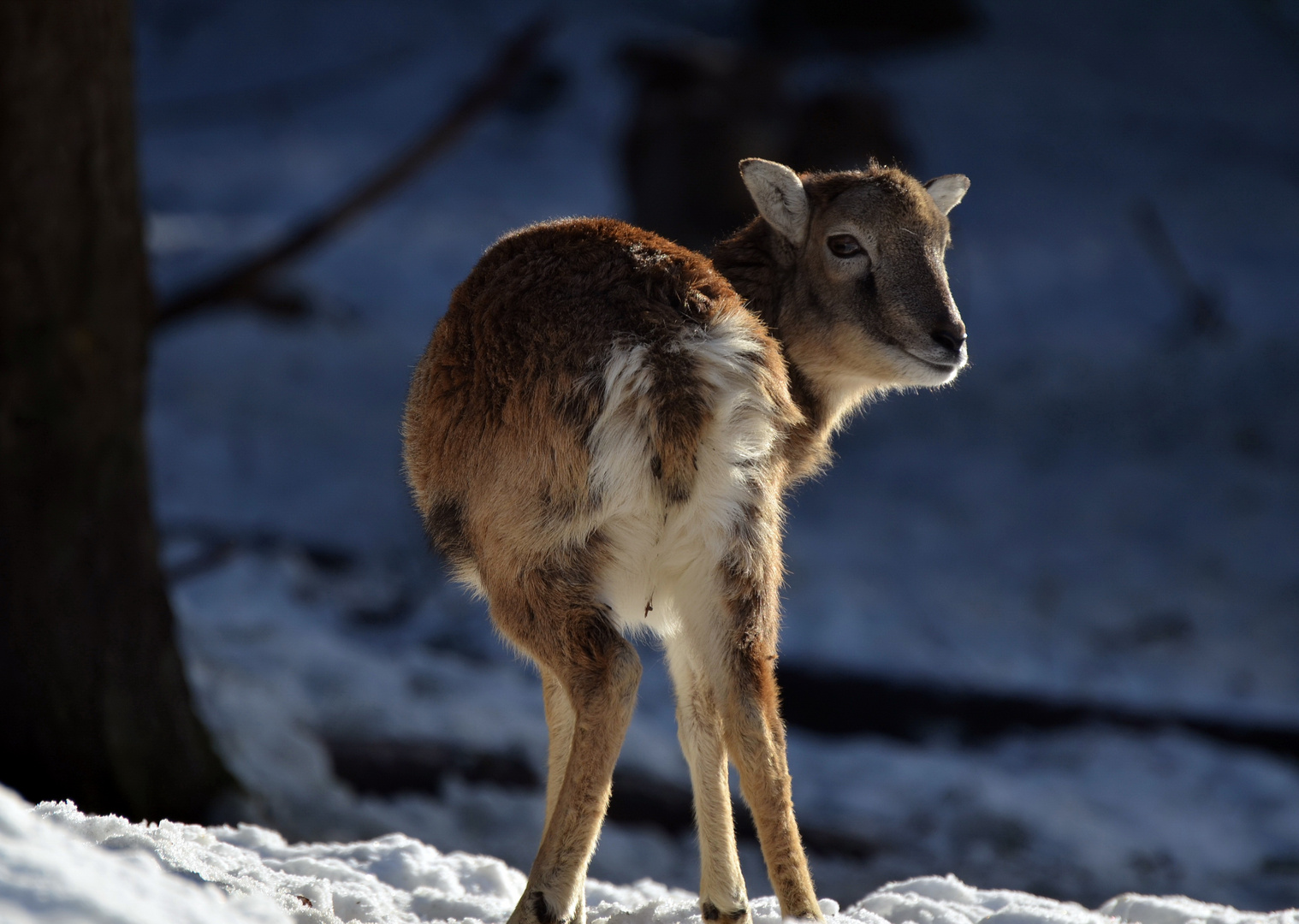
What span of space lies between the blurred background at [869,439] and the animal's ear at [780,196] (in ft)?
2.30

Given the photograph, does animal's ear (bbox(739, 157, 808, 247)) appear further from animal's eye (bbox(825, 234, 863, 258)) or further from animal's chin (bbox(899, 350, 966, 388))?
animal's chin (bbox(899, 350, 966, 388))

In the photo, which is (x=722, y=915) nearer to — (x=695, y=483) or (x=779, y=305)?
(x=695, y=483)

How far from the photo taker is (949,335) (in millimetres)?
3529

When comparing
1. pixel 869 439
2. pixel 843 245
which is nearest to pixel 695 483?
pixel 843 245

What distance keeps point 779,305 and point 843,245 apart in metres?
0.28

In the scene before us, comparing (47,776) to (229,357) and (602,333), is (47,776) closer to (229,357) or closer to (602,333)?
(602,333)

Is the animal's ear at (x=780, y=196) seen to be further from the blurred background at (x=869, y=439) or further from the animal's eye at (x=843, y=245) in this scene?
the blurred background at (x=869, y=439)

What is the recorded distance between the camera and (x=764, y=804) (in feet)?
9.24

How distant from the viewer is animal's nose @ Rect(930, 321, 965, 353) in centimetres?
353

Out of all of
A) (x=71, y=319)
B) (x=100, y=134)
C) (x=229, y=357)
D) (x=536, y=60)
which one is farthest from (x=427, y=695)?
(x=536, y=60)

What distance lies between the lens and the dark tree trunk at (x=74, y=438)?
4.32 m

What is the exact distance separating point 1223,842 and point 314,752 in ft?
15.2

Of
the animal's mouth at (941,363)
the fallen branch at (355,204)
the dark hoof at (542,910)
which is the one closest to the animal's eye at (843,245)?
the animal's mouth at (941,363)

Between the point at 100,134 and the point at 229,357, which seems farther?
the point at 229,357
